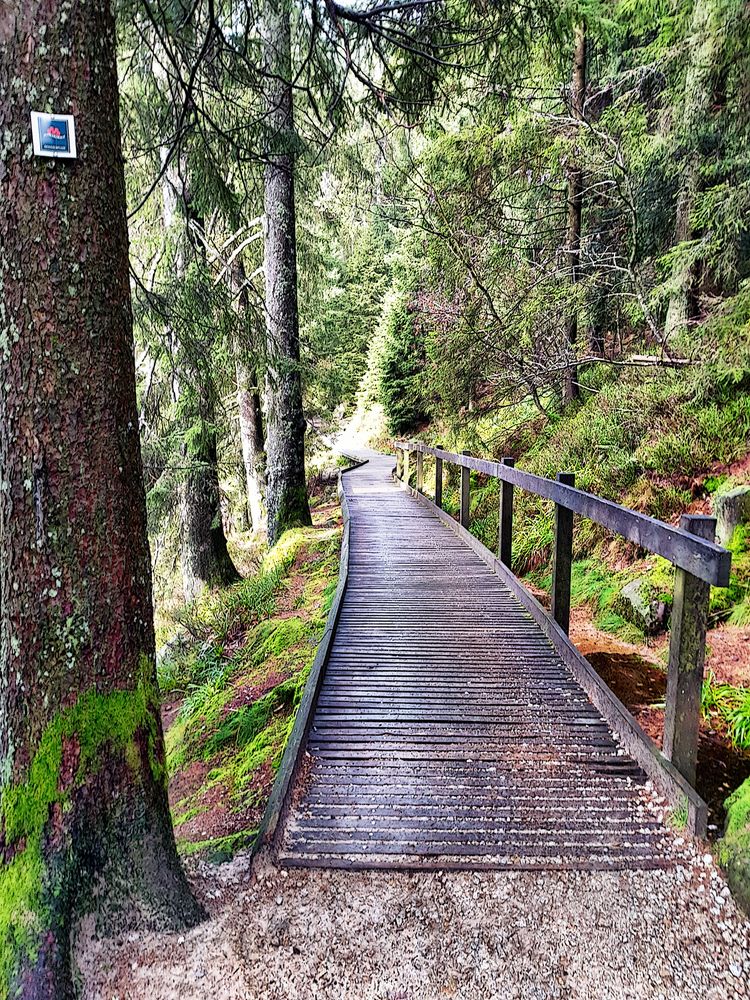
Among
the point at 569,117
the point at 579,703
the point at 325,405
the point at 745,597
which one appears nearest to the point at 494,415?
the point at 569,117

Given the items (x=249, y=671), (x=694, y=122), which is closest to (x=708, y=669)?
(x=249, y=671)

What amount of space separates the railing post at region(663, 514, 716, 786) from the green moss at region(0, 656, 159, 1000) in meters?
2.37

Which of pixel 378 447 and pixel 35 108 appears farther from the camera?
pixel 378 447

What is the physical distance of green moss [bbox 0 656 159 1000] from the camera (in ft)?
6.44

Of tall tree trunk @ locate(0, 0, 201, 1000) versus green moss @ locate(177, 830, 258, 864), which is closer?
tall tree trunk @ locate(0, 0, 201, 1000)

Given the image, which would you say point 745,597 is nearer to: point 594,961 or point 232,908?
point 594,961

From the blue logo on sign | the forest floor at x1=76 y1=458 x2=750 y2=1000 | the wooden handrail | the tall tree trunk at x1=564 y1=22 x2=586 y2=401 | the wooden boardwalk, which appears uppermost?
the tall tree trunk at x1=564 y1=22 x2=586 y2=401

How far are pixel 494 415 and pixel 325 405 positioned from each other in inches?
300

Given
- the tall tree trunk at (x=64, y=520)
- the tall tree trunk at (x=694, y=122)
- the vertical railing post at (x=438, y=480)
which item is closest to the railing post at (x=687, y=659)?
the tall tree trunk at (x=64, y=520)

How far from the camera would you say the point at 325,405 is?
19.9 metres

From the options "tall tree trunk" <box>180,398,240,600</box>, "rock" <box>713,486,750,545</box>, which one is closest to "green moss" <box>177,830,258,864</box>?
"rock" <box>713,486,750,545</box>

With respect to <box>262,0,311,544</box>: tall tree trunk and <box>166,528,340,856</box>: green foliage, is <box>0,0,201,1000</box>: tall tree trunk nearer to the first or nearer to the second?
<box>166,528,340,856</box>: green foliage

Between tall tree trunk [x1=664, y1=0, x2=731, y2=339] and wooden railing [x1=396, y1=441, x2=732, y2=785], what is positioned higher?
tall tree trunk [x1=664, y1=0, x2=731, y2=339]

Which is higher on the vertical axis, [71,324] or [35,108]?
[35,108]
